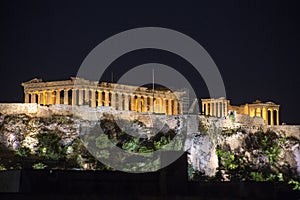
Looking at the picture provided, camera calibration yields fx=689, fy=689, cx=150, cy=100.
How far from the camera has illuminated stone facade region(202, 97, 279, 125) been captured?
292 ft

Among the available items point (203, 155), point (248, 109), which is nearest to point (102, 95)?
point (203, 155)

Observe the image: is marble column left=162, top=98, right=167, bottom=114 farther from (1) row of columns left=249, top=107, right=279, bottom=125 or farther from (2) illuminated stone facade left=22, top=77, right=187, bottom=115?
(1) row of columns left=249, top=107, right=279, bottom=125

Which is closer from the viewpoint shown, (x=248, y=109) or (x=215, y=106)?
(x=215, y=106)

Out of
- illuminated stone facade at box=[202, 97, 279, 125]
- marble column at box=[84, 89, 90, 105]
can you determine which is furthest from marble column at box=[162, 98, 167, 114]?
marble column at box=[84, 89, 90, 105]

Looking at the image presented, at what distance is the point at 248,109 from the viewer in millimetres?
91750

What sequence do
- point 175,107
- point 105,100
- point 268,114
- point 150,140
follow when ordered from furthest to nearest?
1. point 268,114
2. point 175,107
3. point 105,100
4. point 150,140

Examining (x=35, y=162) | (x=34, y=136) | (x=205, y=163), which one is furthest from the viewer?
(x=205, y=163)

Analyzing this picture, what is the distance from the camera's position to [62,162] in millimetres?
60906

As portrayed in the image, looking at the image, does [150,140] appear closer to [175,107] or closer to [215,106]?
[175,107]

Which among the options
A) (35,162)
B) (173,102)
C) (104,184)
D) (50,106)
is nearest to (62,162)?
(35,162)

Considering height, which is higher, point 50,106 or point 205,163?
point 50,106

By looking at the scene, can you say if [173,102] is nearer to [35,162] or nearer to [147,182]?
[35,162]

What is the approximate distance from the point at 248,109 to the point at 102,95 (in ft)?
72.5

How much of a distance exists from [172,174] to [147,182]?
91 cm
